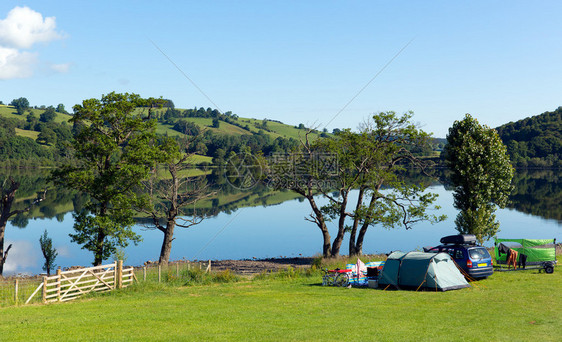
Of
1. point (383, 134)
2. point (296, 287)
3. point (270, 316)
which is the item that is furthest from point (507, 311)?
point (383, 134)

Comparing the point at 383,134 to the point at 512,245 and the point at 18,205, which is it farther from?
the point at 18,205

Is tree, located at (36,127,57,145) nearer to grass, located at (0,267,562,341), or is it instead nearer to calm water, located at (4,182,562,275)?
calm water, located at (4,182,562,275)

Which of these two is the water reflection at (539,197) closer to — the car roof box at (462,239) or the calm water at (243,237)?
the calm water at (243,237)

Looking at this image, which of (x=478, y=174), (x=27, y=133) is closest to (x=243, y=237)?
(x=478, y=174)

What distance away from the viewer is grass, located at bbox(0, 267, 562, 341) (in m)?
14.6

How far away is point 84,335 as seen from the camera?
48.1 feet

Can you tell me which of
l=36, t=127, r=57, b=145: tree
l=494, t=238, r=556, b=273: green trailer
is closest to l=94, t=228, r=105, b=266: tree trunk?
l=494, t=238, r=556, b=273: green trailer

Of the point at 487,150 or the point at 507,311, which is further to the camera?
the point at 487,150

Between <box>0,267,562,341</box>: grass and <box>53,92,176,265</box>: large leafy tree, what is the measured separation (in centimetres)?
Result: 862

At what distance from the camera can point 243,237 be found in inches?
2501

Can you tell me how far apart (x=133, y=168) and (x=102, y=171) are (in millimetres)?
2724

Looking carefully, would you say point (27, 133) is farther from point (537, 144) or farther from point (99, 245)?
point (537, 144)

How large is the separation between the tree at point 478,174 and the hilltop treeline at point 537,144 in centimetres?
14109

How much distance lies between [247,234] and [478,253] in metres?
43.9
